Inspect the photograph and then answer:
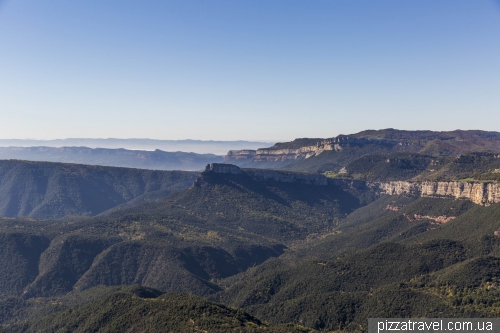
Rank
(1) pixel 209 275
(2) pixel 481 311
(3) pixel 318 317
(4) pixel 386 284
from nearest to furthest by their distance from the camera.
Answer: (2) pixel 481 311
(3) pixel 318 317
(4) pixel 386 284
(1) pixel 209 275

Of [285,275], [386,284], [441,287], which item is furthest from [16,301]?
[441,287]

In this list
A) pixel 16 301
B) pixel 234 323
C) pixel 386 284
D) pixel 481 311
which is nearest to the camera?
pixel 234 323

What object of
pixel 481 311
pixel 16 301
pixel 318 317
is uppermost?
pixel 481 311

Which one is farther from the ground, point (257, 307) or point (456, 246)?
point (456, 246)

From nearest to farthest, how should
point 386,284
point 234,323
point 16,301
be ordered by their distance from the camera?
point 234,323 → point 386,284 → point 16,301

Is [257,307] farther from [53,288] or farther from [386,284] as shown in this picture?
[53,288]

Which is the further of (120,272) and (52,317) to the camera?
(120,272)

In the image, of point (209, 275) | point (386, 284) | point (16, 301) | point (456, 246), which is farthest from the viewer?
point (209, 275)

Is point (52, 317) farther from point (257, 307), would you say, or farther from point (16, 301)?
point (257, 307)

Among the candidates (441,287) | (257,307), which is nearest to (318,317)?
(257,307)
